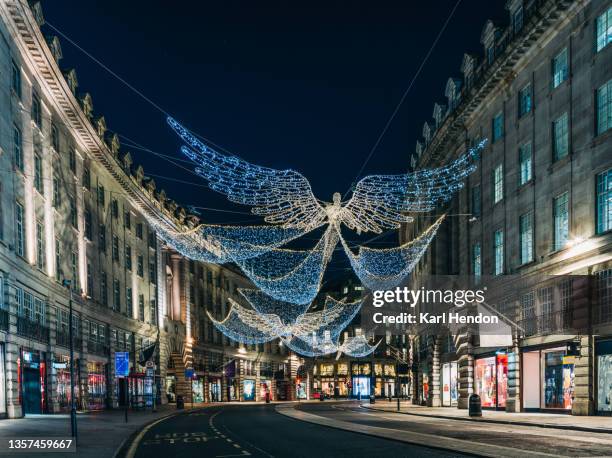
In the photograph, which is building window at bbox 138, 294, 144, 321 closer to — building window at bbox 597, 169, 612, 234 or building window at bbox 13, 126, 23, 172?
building window at bbox 13, 126, 23, 172

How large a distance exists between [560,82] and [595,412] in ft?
52.9

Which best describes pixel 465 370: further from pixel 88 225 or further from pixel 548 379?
pixel 88 225

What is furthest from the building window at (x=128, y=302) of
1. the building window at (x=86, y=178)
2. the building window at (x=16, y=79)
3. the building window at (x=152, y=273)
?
the building window at (x=16, y=79)

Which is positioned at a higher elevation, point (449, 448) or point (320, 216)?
point (320, 216)

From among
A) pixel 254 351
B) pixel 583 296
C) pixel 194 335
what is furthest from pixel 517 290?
pixel 254 351

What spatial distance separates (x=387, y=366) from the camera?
142500 mm

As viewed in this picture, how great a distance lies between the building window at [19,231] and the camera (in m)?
38.6

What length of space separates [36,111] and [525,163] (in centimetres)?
2804

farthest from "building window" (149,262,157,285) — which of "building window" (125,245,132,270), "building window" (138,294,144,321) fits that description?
"building window" (125,245,132,270)

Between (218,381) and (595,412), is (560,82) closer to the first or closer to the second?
(595,412)

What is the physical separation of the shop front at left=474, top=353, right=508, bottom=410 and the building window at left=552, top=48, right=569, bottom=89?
16.3 meters

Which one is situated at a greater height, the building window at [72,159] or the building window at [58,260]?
the building window at [72,159]

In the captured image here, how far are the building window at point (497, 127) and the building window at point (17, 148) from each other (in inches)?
1097

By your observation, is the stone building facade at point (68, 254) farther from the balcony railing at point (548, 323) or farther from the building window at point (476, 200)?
the building window at point (476, 200)
